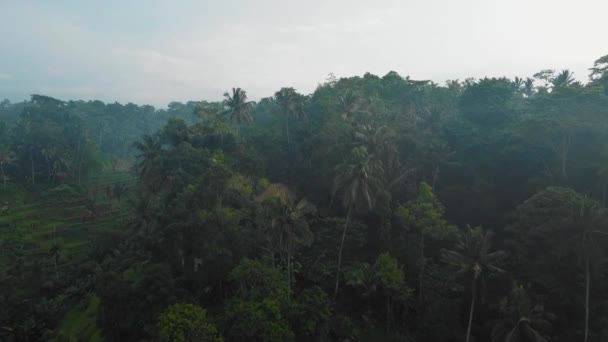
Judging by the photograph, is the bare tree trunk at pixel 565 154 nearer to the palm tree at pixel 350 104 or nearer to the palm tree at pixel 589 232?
the palm tree at pixel 589 232

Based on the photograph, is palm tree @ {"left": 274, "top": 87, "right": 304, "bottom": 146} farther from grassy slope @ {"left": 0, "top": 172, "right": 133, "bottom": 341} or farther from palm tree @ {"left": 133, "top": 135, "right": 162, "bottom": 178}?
grassy slope @ {"left": 0, "top": 172, "right": 133, "bottom": 341}

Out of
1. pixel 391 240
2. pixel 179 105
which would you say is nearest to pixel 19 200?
pixel 391 240

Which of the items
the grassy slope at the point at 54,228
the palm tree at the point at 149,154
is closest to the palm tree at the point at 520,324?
the grassy slope at the point at 54,228

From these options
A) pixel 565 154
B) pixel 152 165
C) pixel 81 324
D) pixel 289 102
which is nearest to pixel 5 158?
pixel 152 165

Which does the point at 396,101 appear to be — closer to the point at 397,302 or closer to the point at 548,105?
the point at 548,105

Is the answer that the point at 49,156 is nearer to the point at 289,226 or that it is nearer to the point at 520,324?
the point at 289,226

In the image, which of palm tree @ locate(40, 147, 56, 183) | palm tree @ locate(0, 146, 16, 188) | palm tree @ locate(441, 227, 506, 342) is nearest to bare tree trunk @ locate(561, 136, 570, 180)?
palm tree @ locate(441, 227, 506, 342)
